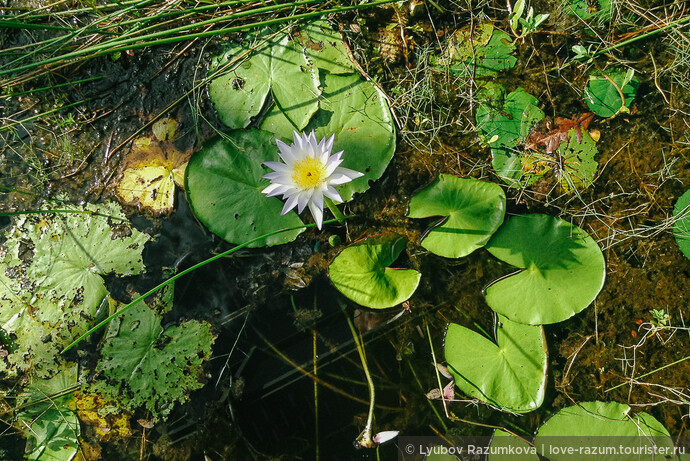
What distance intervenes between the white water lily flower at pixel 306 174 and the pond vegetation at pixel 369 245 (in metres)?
0.30

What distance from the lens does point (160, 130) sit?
265 cm

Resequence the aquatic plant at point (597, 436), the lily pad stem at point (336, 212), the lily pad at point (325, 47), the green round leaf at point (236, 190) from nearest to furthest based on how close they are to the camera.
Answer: the aquatic plant at point (597, 436)
the lily pad stem at point (336, 212)
the green round leaf at point (236, 190)
the lily pad at point (325, 47)

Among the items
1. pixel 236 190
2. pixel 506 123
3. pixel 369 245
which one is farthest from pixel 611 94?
pixel 236 190

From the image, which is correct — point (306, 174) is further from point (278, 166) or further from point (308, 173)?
point (278, 166)

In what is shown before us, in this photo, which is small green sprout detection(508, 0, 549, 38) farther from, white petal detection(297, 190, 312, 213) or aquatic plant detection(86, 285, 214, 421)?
aquatic plant detection(86, 285, 214, 421)

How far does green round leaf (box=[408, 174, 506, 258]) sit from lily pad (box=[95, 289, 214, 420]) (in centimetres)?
145

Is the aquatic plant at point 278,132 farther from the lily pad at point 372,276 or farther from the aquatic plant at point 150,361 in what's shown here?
the aquatic plant at point 150,361

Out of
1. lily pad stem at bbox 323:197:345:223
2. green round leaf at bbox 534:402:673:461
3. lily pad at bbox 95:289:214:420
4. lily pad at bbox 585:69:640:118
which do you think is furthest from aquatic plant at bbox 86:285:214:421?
lily pad at bbox 585:69:640:118

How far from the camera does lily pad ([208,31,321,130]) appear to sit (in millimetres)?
2459

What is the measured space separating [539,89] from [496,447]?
6.64ft

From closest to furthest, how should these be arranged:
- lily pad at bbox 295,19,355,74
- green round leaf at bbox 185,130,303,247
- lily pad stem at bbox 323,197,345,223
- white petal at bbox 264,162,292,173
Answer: white petal at bbox 264,162,292,173 → lily pad stem at bbox 323,197,345,223 → green round leaf at bbox 185,130,303,247 → lily pad at bbox 295,19,355,74

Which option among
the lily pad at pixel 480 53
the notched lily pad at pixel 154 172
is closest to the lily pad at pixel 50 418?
the notched lily pad at pixel 154 172

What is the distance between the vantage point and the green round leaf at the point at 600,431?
2164 millimetres

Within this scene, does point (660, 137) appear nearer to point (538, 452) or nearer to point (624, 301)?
point (624, 301)
